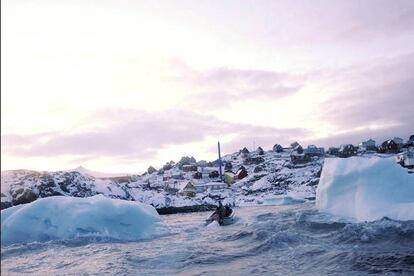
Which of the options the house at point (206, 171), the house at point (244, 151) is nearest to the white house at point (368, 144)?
the house at point (244, 151)

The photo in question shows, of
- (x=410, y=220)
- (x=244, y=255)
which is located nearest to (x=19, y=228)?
(x=244, y=255)

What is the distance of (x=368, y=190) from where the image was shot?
2181cm

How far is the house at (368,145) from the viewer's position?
108 meters

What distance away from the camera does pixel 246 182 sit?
86125mm

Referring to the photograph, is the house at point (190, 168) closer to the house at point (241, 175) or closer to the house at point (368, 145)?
the house at point (241, 175)

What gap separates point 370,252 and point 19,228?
14.9 m

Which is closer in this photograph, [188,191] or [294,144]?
[188,191]

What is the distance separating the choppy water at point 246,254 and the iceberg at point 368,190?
6.20 ft

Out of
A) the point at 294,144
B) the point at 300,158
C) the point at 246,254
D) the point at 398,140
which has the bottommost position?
Answer: the point at 246,254

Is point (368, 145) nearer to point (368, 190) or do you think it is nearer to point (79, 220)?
point (368, 190)

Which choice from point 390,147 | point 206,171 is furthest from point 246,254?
point 390,147

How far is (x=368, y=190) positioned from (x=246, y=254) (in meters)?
11.5

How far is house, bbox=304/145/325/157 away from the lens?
105000 millimetres

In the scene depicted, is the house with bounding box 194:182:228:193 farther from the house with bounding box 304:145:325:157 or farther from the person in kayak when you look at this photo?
the person in kayak
